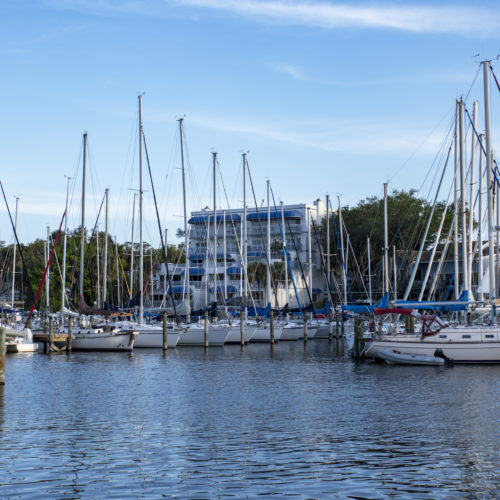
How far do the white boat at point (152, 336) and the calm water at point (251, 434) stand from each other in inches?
631

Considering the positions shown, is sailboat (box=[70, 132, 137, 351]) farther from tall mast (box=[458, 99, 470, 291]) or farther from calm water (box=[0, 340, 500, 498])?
tall mast (box=[458, 99, 470, 291])

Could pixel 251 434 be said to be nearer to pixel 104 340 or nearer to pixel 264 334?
pixel 104 340

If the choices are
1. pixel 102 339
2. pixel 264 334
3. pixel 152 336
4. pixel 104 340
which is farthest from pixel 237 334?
pixel 102 339

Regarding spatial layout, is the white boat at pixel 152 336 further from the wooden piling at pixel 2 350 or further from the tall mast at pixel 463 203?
the wooden piling at pixel 2 350

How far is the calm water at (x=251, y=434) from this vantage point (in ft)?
49.1

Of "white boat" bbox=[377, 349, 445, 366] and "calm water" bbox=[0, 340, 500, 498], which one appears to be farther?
"white boat" bbox=[377, 349, 445, 366]

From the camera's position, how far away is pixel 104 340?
173ft

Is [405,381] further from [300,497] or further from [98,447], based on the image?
[300,497]

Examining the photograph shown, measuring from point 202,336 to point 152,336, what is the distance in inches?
178

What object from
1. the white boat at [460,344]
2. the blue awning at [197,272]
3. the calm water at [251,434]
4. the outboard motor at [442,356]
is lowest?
the calm water at [251,434]

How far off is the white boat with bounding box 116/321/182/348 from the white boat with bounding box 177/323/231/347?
237cm

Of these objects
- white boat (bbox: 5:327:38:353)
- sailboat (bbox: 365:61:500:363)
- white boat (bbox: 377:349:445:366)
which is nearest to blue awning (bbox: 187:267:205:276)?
white boat (bbox: 5:327:38:353)

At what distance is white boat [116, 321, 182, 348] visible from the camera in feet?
179

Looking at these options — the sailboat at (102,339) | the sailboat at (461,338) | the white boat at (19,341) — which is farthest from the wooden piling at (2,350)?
the sailboat at (102,339)
